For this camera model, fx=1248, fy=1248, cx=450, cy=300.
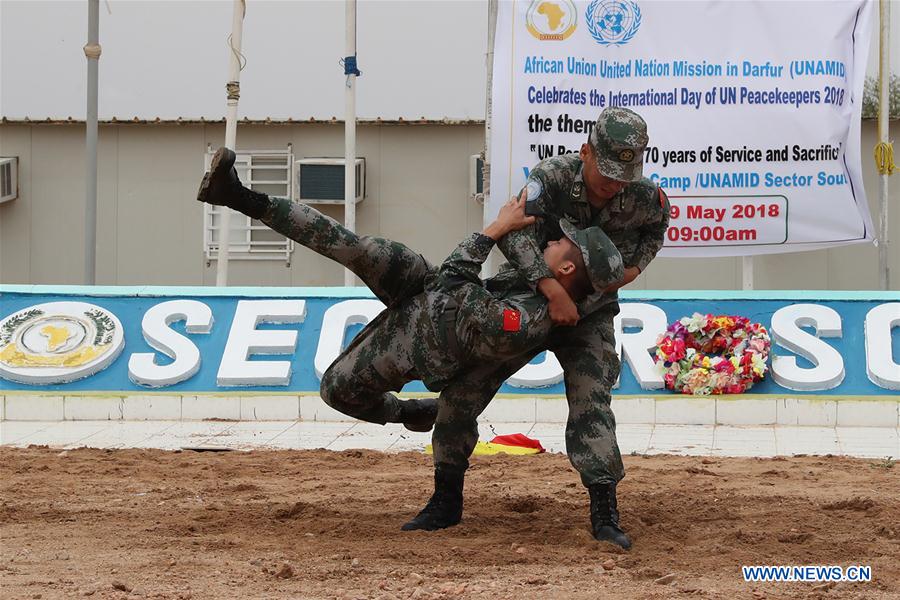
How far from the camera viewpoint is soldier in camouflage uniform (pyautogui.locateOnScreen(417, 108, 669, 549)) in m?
5.45

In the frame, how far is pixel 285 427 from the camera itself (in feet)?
34.8

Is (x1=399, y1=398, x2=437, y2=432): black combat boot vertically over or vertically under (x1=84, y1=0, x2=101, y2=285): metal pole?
under

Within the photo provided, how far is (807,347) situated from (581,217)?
224 inches

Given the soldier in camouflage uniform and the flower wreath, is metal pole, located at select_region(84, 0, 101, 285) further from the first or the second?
the soldier in camouflage uniform

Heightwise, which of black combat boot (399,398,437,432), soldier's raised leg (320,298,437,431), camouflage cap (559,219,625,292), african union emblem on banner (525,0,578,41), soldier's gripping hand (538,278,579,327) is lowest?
black combat boot (399,398,437,432)

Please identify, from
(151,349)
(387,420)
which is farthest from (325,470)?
(151,349)

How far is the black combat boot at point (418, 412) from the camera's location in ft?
20.4

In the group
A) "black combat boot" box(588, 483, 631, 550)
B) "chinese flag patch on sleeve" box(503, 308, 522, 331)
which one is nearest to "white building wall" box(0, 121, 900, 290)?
"black combat boot" box(588, 483, 631, 550)

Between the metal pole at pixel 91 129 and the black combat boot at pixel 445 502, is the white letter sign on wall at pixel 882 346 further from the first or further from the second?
the metal pole at pixel 91 129

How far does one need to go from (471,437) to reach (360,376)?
0.63m

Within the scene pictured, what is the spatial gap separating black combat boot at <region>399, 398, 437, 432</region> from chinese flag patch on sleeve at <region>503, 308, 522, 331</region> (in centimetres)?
103

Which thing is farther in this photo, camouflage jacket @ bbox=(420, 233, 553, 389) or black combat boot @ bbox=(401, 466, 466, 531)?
black combat boot @ bbox=(401, 466, 466, 531)

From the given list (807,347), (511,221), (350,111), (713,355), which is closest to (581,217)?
(511,221)

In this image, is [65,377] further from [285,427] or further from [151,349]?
[285,427]
